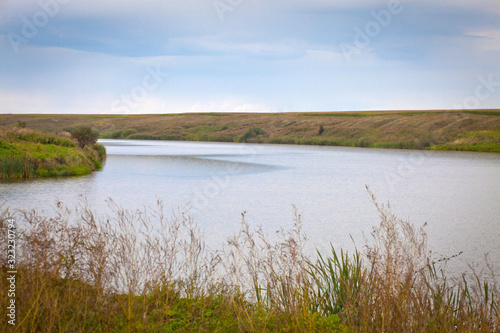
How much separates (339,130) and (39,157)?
2038 inches

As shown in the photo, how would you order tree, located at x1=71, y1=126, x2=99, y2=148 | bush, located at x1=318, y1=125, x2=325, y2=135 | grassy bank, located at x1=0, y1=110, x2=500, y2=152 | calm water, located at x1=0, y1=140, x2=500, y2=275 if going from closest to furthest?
calm water, located at x1=0, y1=140, x2=500, y2=275
tree, located at x1=71, y1=126, x2=99, y2=148
grassy bank, located at x1=0, y1=110, x2=500, y2=152
bush, located at x1=318, y1=125, x2=325, y2=135

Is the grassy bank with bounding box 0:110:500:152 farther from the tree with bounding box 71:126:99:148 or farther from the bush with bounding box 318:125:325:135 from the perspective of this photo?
the tree with bounding box 71:126:99:148

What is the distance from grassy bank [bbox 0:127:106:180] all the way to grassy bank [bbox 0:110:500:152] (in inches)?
1327

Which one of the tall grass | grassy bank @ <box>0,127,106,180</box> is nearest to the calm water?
grassy bank @ <box>0,127,106,180</box>

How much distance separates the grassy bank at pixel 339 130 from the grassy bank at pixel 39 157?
33705 mm

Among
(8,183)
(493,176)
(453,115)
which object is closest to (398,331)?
(8,183)

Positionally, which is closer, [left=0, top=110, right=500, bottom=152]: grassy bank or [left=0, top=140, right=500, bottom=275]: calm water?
[left=0, top=140, right=500, bottom=275]: calm water

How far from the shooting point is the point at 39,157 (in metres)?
17.1

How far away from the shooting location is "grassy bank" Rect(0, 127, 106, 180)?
1566 cm

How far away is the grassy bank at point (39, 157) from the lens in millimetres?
15664

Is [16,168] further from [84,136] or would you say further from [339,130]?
[339,130]

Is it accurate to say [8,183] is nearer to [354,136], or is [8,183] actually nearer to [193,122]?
[354,136]

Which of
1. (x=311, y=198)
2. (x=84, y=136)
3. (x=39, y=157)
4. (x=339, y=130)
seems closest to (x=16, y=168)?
(x=39, y=157)

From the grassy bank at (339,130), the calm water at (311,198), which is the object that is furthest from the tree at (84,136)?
the grassy bank at (339,130)
